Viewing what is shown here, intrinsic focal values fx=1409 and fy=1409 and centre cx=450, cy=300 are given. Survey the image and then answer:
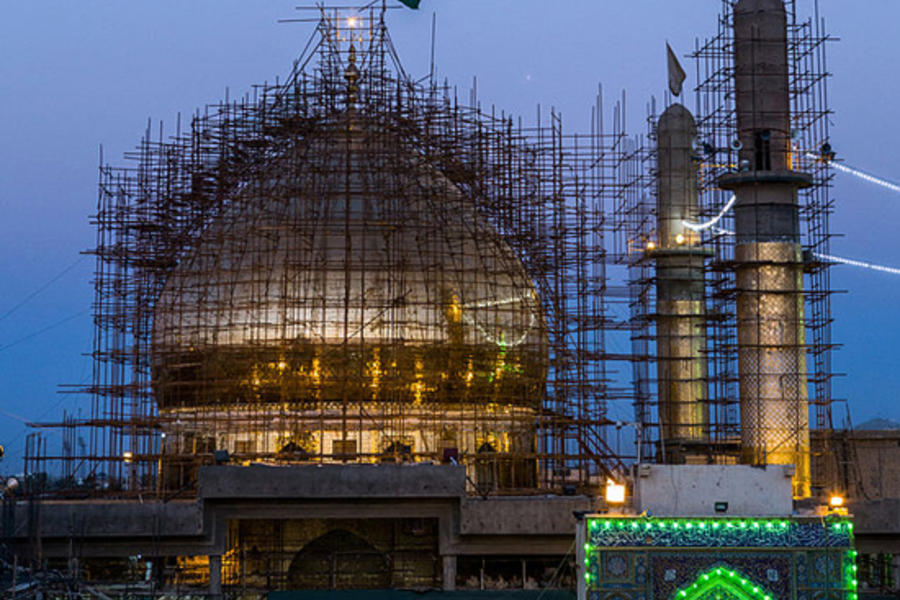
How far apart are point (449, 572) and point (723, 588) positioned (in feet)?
35.5

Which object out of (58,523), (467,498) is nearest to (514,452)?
(467,498)

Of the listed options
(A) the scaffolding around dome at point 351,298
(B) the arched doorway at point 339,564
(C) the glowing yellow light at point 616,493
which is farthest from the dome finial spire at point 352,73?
(C) the glowing yellow light at point 616,493

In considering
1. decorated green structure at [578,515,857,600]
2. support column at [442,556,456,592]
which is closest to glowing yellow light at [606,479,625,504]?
decorated green structure at [578,515,857,600]

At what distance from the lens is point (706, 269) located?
37.0 m

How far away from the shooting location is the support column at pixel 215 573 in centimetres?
3081

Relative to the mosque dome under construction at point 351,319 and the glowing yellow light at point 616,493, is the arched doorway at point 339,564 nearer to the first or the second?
the mosque dome under construction at point 351,319

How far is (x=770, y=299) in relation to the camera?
3503 centimetres

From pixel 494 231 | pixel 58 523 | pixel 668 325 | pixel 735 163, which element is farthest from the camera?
pixel 668 325

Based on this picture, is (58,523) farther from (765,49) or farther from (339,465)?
(765,49)

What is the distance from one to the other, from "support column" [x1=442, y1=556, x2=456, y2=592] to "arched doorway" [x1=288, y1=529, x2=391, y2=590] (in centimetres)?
197

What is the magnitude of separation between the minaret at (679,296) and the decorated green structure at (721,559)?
18807mm

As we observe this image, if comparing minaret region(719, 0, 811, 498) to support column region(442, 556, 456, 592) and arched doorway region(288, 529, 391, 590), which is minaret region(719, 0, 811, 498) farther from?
arched doorway region(288, 529, 391, 590)

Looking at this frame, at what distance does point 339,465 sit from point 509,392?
6816 mm

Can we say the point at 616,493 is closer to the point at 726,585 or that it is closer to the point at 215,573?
the point at 726,585
